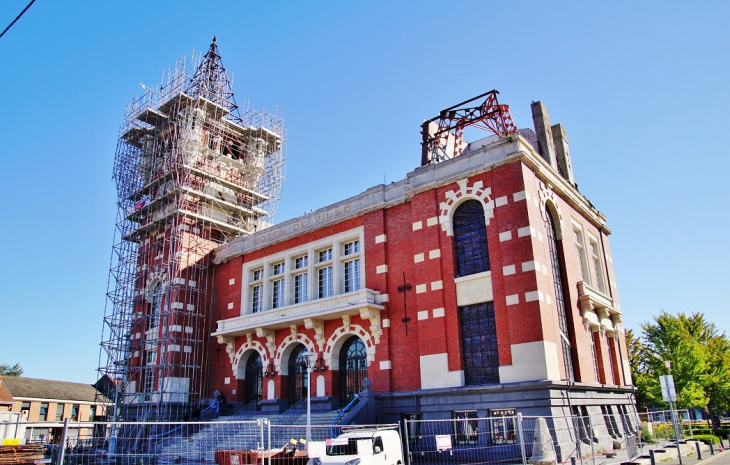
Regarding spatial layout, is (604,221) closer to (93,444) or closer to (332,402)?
(332,402)

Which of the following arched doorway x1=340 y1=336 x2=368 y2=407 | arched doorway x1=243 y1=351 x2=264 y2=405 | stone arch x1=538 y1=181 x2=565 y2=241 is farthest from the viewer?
arched doorway x1=243 y1=351 x2=264 y2=405

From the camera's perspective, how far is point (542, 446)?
17641 mm

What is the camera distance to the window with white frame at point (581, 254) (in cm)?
2711

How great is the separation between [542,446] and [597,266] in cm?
1501

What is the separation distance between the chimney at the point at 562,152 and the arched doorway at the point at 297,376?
1743 cm

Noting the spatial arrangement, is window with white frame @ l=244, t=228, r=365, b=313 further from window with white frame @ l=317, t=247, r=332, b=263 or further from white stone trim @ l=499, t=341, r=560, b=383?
white stone trim @ l=499, t=341, r=560, b=383

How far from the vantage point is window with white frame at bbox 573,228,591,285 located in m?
27.1

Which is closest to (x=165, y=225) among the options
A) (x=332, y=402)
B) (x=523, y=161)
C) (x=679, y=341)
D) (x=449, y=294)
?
(x=332, y=402)

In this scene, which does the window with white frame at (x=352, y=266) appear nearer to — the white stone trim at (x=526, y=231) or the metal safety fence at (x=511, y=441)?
the metal safety fence at (x=511, y=441)

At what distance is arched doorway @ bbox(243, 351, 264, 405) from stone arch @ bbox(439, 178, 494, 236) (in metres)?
13.7

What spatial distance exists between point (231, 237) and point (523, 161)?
21.3 meters

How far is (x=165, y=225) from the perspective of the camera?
34406 mm

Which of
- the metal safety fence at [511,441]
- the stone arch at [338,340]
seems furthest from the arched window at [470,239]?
the metal safety fence at [511,441]

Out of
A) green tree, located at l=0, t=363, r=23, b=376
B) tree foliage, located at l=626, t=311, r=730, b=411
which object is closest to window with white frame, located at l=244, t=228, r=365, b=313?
tree foliage, located at l=626, t=311, r=730, b=411
